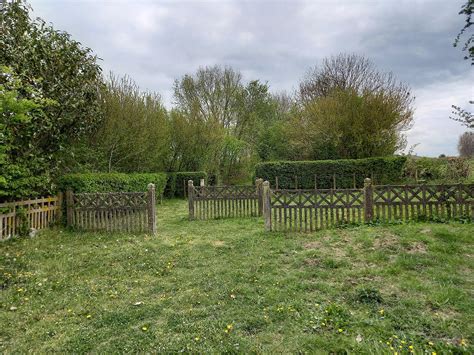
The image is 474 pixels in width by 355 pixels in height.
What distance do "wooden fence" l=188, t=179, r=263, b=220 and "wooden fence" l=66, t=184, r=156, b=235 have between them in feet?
8.00

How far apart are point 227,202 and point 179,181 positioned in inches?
417

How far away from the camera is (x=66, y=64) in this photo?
29.7 ft

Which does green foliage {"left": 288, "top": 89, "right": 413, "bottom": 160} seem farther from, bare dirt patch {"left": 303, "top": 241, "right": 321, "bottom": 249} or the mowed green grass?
bare dirt patch {"left": 303, "top": 241, "right": 321, "bottom": 249}

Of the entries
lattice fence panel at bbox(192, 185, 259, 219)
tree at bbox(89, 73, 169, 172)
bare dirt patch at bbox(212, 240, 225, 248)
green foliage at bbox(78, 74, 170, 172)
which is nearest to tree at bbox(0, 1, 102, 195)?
green foliage at bbox(78, 74, 170, 172)

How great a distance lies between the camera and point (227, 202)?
32.6 feet

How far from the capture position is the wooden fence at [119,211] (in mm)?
7707

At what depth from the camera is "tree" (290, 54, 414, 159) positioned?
1833cm

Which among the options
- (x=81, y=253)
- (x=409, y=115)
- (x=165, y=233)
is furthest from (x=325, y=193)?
(x=409, y=115)

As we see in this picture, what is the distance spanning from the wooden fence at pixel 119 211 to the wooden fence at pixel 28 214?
75cm

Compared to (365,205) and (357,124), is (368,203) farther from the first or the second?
(357,124)

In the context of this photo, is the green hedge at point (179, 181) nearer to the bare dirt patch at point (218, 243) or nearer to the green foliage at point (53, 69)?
the green foliage at point (53, 69)

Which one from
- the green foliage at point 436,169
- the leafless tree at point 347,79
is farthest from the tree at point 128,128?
the green foliage at point 436,169

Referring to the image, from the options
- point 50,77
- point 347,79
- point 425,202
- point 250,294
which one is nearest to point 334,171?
point 347,79

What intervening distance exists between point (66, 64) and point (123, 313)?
895 cm
